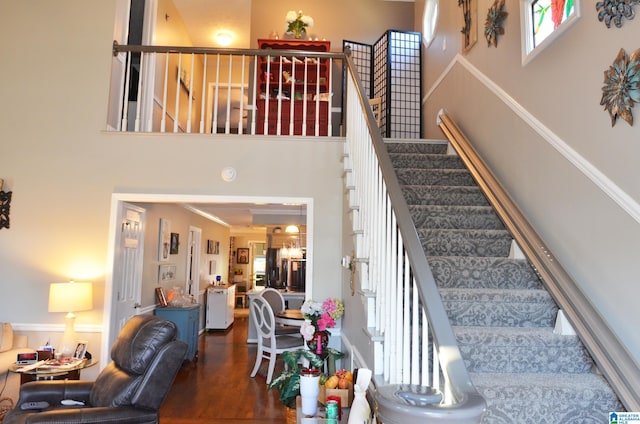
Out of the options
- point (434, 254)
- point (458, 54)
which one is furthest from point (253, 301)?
point (458, 54)

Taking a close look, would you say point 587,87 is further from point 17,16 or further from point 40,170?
point 17,16

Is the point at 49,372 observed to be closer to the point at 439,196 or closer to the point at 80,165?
the point at 80,165

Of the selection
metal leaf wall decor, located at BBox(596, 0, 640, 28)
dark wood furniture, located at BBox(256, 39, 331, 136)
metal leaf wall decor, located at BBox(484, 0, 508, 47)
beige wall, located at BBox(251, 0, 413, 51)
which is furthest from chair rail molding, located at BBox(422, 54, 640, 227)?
beige wall, located at BBox(251, 0, 413, 51)

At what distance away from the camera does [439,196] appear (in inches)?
139

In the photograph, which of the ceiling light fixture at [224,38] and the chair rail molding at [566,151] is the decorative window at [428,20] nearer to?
the chair rail molding at [566,151]

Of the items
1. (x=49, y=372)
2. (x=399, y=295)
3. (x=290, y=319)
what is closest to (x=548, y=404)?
(x=399, y=295)

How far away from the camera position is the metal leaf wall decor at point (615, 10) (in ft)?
6.73

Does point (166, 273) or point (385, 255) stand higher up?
point (385, 255)

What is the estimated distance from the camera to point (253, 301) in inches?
224

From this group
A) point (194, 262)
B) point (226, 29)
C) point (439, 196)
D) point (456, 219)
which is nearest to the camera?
point (456, 219)

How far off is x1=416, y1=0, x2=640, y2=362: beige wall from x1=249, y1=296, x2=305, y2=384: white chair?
3224mm

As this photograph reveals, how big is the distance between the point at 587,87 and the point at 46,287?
453 cm

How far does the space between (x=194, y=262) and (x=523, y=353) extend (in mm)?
6663

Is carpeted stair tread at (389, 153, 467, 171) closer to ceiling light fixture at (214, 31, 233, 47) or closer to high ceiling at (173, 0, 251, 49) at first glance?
high ceiling at (173, 0, 251, 49)
